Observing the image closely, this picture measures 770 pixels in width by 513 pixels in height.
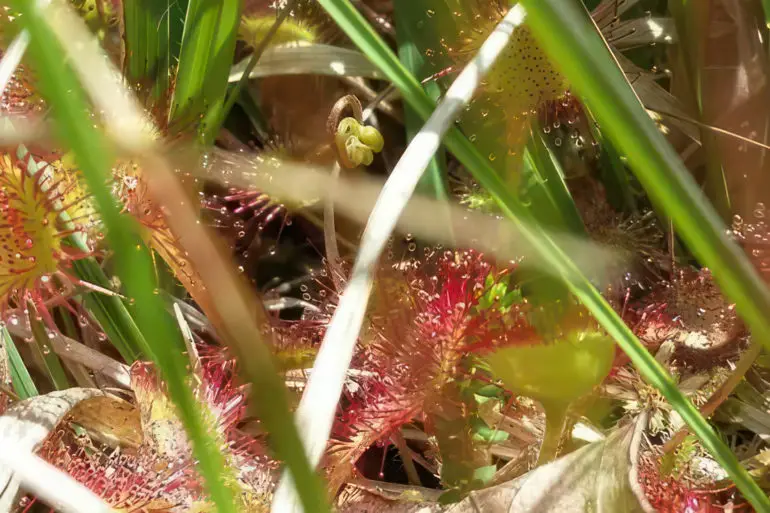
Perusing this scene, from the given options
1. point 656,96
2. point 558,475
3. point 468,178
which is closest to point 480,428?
point 558,475

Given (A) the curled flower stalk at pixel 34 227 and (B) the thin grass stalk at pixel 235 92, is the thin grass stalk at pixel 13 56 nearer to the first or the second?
(A) the curled flower stalk at pixel 34 227

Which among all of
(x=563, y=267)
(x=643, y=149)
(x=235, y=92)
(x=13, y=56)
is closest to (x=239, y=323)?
(x=643, y=149)

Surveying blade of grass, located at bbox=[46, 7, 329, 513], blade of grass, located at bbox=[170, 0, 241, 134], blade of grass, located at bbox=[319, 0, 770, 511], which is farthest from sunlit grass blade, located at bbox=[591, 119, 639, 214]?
blade of grass, located at bbox=[46, 7, 329, 513]

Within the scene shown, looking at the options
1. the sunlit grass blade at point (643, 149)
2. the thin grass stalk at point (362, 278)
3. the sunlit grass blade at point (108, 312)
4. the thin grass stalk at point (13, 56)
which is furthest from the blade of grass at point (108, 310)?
the sunlit grass blade at point (643, 149)

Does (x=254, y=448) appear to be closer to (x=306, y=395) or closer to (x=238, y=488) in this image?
(x=238, y=488)

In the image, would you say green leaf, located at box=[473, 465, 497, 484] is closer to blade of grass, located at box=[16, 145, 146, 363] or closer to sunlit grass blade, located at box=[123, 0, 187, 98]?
blade of grass, located at box=[16, 145, 146, 363]
